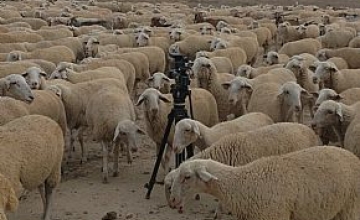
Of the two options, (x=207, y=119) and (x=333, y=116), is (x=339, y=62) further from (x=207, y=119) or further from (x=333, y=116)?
(x=333, y=116)

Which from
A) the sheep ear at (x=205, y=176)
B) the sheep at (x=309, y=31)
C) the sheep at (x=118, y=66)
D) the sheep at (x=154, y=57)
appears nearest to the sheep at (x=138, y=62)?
the sheep at (x=154, y=57)

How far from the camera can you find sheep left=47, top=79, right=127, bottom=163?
10.3 m

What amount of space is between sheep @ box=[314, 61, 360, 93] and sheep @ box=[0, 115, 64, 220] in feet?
19.6

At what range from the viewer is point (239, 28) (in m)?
22.9

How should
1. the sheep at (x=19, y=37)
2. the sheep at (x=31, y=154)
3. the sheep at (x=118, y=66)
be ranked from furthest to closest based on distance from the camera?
1. the sheep at (x=19, y=37)
2. the sheep at (x=118, y=66)
3. the sheep at (x=31, y=154)

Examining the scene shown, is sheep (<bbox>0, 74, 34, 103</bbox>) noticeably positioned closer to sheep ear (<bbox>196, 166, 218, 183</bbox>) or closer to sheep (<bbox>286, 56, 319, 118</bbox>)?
sheep ear (<bbox>196, 166, 218, 183</bbox>)

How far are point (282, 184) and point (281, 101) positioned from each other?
4.10 m

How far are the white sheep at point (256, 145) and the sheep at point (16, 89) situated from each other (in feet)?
11.3

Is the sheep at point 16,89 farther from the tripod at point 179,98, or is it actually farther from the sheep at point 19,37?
the sheep at point 19,37

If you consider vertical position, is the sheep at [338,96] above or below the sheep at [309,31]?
above

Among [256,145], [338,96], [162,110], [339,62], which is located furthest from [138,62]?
[256,145]

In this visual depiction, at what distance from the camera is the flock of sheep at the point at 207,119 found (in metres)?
5.93

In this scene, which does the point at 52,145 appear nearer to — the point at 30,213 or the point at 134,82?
the point at 30,213

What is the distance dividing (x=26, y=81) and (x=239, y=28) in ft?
45.0
